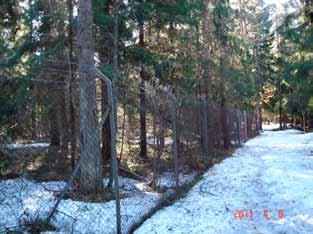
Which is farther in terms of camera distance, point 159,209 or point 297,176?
point 297,176

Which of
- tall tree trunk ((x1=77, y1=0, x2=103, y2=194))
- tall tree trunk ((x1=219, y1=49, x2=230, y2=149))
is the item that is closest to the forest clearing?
tall tree trunk ((x1=77, y1=0, x2=103, y2=194))

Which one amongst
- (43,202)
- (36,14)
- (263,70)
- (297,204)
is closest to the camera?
(297,204)

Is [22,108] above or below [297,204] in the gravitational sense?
above

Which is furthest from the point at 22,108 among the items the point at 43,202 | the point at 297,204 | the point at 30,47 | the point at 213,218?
the point at 297,204

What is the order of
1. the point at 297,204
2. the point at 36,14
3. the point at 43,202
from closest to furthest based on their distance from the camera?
the point at 297,204 < the point at 43,202 < the point at 36,14

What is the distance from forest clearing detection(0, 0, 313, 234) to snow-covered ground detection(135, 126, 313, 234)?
21mm

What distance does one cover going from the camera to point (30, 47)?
9273mm

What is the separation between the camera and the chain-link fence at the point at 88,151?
5105 millimetres

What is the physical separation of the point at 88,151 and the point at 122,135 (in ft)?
2.91

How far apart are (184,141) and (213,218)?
12.9ft

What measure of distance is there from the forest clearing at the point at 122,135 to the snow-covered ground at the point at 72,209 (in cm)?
3

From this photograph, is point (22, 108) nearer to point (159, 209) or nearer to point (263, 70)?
point (159, 209)
